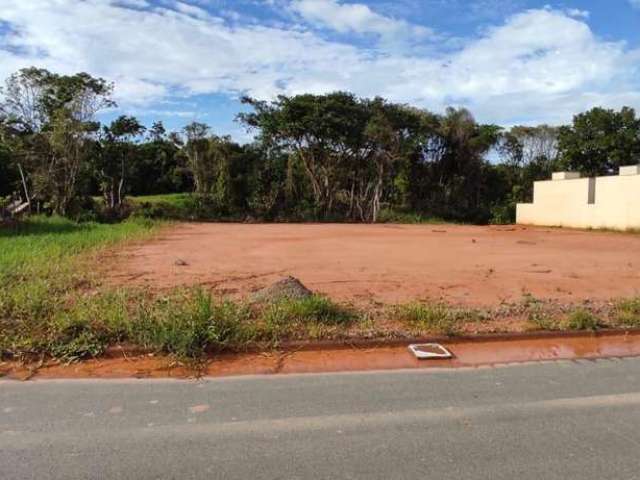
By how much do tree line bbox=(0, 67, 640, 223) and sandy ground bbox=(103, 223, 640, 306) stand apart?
1579 cm

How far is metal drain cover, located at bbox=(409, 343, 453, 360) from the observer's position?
5.16 metres

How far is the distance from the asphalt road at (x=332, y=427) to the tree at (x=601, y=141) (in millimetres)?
31819

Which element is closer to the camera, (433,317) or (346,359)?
(346,359)

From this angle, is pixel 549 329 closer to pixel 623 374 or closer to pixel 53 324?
pixel 623 374

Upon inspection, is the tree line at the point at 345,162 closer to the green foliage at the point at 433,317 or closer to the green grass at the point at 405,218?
the green grass at the point at 405,218

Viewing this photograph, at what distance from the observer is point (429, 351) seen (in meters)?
5.30

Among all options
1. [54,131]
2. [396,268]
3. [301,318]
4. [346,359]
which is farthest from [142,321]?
[54,131]

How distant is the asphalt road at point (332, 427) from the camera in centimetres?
303

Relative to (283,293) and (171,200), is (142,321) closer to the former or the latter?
(283,293)

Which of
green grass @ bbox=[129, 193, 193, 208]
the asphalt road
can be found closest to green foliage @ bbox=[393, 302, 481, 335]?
the asphalt road

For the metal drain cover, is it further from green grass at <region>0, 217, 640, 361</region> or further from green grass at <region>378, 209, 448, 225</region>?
green grass at <region>378, 209, 448, 225</region>

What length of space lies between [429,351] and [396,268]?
5.72 m

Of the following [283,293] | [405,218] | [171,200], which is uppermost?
[171,200]

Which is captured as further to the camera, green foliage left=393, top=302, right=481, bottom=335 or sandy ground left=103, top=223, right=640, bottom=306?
sandy ground left=103, top=223, right=640, bottom=306
